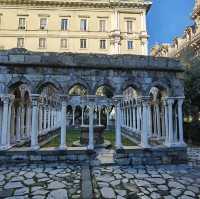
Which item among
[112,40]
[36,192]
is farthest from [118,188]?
[112,40]

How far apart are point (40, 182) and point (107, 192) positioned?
1889 mm

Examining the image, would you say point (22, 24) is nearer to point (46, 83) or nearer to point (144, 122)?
point (46, 83)

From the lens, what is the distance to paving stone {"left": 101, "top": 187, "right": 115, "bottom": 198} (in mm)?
4957

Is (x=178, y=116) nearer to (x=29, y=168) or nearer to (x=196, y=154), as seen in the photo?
(x=196, y=154)

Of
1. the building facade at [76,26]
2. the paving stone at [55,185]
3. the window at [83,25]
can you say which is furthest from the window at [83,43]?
the paving stone at [55,185]

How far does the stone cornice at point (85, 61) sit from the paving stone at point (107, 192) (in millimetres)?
4348

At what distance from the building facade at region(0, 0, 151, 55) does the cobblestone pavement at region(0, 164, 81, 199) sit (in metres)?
23.8

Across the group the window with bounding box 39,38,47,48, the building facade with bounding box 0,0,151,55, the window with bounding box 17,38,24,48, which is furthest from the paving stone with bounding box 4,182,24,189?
the window with bounding box 17,38,24,48

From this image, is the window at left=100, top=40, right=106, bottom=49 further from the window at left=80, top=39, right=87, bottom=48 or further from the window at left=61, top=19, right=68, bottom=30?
the window at left=61, top=19, right=68, bottom=30

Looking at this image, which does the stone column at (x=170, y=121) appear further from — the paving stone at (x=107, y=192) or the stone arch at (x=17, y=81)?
the stone arch at (x=17, y=81)

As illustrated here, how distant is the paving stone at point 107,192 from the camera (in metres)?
4.96

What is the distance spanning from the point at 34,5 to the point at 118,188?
29.5 meters

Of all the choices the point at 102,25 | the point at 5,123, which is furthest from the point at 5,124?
the point at 102,25

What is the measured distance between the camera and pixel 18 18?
28.9 m
